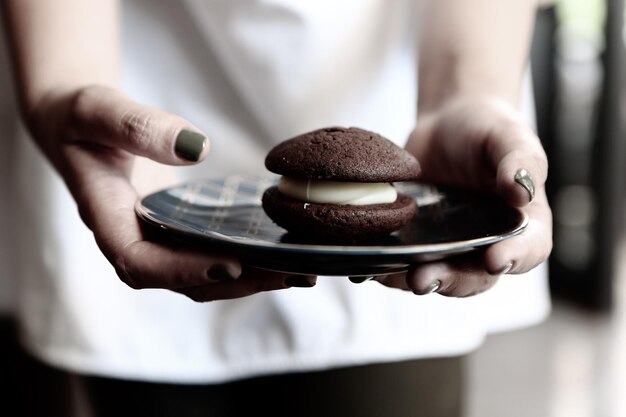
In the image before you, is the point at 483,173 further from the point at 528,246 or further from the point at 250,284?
the point at 250,284

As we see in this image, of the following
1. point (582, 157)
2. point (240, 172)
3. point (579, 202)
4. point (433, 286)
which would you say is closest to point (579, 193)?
point (579, 202)

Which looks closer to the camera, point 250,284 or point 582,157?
point 250,284

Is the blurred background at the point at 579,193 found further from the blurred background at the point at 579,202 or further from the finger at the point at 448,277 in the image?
the finger at the point at 448,277

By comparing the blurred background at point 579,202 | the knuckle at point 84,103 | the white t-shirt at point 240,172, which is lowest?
the blurred background at point 579,202

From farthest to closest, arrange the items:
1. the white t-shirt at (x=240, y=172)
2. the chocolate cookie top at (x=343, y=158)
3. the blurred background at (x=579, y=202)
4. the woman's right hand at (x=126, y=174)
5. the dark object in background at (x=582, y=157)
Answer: the dark object in background at (x=582, y=157) → the blurred background at (x=579, y=202) → the white t-shirt at (x=240, y=172) → the chocolate cookie top at (x=343, y=158) → the woman's right hand at (x=126, y=174)

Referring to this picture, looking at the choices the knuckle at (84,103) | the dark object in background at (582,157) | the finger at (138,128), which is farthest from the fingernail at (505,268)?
the dark object in background at (582,157)

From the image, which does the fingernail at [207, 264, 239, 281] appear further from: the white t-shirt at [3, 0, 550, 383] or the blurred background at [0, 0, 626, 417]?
the blurred background at [0, 0, 626, 417]

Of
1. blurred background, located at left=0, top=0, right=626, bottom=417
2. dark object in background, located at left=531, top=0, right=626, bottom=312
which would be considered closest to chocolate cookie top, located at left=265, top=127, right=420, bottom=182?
blurred background, located at left=0, top=0, right=626, bottom=417
